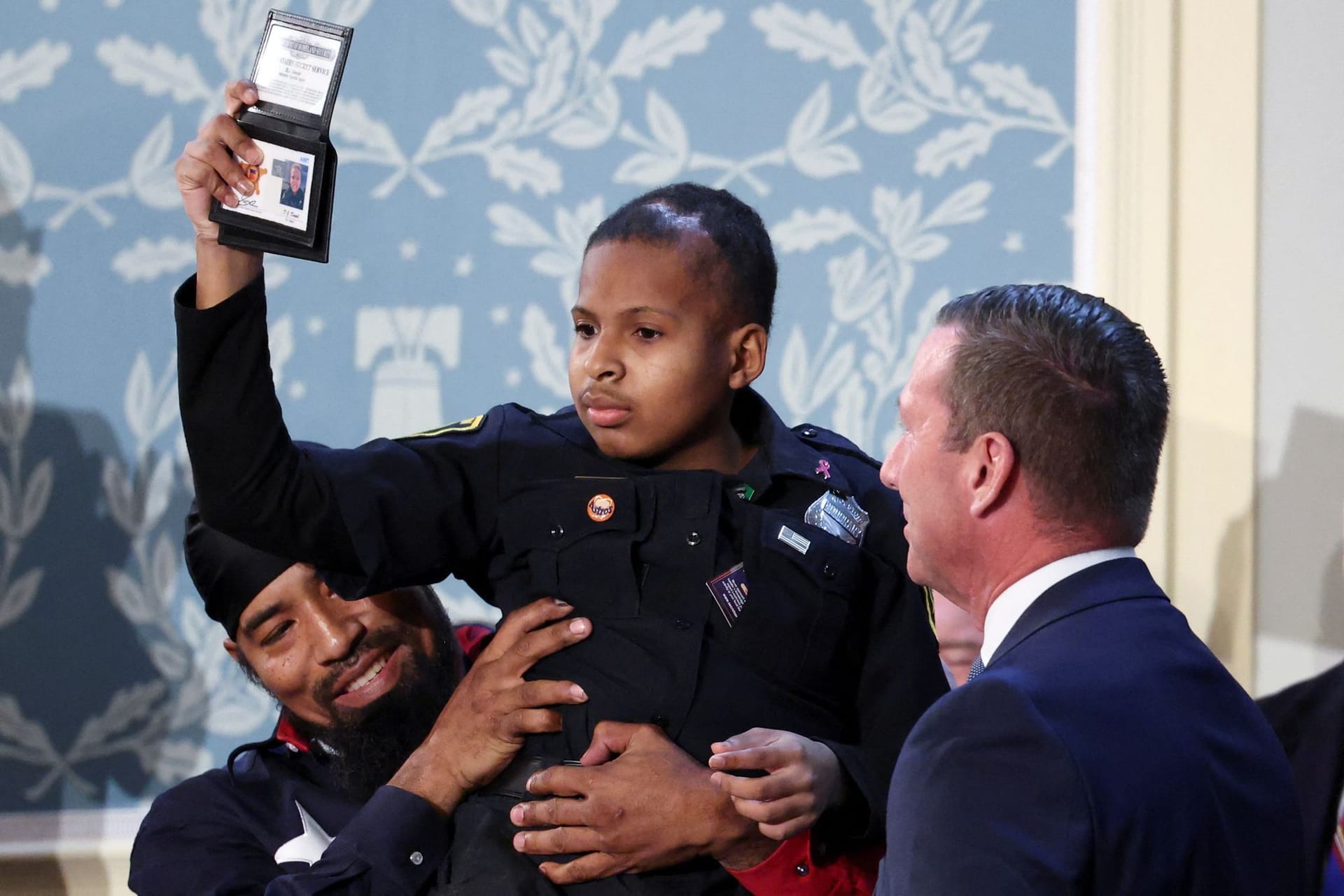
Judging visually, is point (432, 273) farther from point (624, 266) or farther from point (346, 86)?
point (624, 266)

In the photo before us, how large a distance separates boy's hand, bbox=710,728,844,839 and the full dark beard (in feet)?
2.21

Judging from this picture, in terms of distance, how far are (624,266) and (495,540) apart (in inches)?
14.2

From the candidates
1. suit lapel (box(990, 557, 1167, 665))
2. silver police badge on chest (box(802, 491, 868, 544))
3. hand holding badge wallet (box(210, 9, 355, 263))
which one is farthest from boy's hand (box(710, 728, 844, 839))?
hand holding badge wallet (box(210, 9, 355, 263))

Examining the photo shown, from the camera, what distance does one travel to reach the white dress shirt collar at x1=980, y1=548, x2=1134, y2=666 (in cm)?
124

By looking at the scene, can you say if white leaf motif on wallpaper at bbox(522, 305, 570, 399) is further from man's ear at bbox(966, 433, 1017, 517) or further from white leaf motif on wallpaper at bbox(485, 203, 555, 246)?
man's ear at bbox(966, 433, 1017, 517)

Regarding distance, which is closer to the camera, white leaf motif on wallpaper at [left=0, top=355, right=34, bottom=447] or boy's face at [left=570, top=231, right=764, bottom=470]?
boy's face at [left=570, top=231, right=764, bottom=470]

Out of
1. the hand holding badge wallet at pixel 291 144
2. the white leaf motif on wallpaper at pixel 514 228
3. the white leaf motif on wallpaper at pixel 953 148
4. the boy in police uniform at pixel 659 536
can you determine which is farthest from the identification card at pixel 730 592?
the white leaf motif on wallpaper at pixel 953 148

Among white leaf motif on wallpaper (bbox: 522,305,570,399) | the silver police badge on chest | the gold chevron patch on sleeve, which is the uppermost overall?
the gold chevron patch on sleeve

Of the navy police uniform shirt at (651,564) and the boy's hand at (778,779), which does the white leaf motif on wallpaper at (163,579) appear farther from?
the boy's hand at (778,779)

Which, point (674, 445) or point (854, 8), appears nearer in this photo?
point (674, 445)

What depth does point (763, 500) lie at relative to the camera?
5.68 ft

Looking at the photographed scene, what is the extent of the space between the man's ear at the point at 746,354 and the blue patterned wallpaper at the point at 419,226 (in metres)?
0.81

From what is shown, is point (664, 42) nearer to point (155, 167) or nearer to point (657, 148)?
point (657, 148)

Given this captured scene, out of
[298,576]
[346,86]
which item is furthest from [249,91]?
[346,86]
